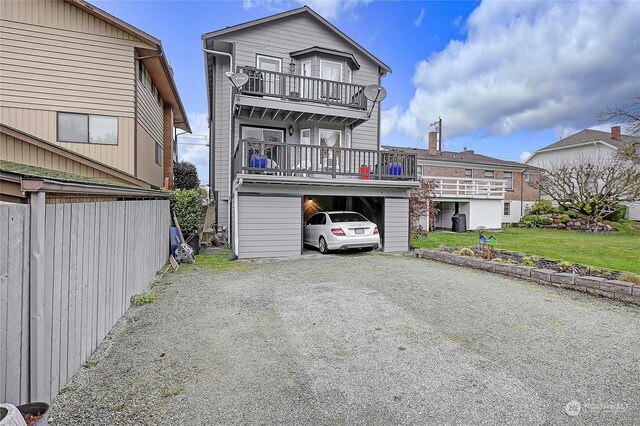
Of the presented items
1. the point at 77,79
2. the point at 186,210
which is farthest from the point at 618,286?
the point at 77,79

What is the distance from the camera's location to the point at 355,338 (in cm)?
417

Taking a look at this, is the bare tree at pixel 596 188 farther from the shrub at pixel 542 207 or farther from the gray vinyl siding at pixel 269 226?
the gray vinyl siding at pixel 269 226

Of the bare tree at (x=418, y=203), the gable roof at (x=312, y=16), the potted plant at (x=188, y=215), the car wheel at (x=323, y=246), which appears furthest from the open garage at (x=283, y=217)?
the gable roof at (x=312, y=16)

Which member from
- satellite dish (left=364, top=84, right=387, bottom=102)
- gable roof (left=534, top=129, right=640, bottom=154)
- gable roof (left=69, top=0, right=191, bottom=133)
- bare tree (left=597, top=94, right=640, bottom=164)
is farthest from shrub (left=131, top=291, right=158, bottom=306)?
gable roof (left=534, top=129, right=640, bottom=154)

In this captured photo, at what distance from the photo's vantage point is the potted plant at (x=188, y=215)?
36.3 feet

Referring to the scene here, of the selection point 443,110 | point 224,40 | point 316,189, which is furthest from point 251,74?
point 443,110

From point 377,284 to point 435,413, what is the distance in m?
4.30

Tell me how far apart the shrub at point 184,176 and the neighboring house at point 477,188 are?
49.4ft

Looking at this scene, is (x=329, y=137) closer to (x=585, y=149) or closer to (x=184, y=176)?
(x=184, y=176)

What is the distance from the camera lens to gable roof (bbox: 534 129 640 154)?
2937 cm

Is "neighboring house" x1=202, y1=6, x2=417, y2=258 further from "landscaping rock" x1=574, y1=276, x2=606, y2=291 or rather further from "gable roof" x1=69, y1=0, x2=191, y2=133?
"landscaping rock" x1=574, y1=276, x2=606, y2=291

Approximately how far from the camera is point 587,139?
30.7 m

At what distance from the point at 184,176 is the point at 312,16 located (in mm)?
13637

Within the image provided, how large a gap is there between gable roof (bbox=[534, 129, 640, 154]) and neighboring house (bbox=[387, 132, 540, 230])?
6.16m
